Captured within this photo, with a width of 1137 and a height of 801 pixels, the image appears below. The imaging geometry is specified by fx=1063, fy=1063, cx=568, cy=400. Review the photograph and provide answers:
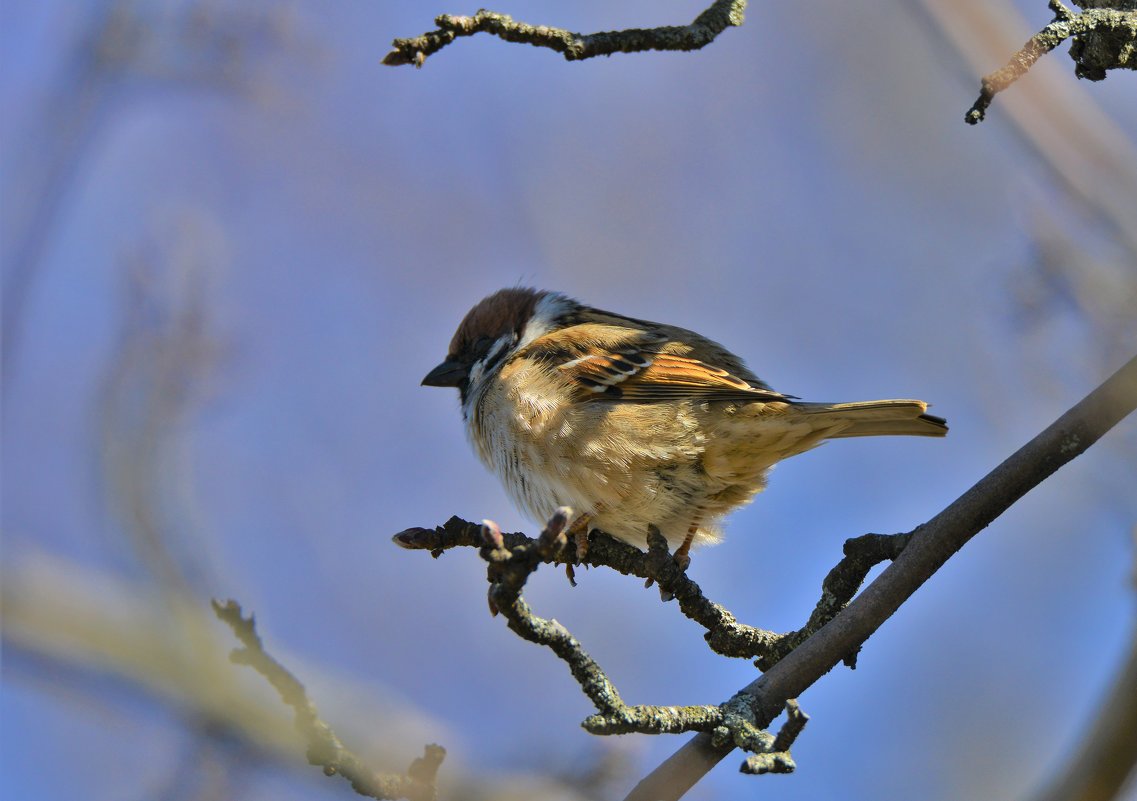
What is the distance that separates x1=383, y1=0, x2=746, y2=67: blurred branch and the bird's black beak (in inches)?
85.5

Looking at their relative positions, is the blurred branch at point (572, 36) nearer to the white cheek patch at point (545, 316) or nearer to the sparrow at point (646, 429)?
the sparrow at point (646, 429)

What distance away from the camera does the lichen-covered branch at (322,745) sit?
187cm

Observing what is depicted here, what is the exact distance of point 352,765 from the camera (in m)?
1.96

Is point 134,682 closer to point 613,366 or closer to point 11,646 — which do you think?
point 11,646

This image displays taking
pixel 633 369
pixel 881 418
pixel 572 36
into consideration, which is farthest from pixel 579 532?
pixel 572 36

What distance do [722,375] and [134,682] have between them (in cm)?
239

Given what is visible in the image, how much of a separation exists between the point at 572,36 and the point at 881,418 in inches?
65.8

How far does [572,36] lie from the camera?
2.70 metres

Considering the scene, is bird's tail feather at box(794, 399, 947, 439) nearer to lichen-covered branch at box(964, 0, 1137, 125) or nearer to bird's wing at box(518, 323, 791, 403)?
bird's wing at box(518, 323, 791, 403)

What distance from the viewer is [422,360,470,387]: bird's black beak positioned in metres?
4.68

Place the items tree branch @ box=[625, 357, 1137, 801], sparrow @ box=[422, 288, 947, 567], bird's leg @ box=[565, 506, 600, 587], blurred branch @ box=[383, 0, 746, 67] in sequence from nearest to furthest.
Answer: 1. tree branch @ box=[625, 357, 1137, 801]
2. blurred branch @ box=[383, 0, 746, 67]
3. bird's leg @ box=[565, 506, 600, 587]
4. sparrow @ box=[422, 288, 947, 567]

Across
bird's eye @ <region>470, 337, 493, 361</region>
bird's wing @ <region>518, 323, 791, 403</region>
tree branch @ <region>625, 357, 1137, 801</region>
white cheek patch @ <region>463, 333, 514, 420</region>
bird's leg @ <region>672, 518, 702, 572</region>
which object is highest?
bird's eye @ <region>470, 337, 493, 361</region>

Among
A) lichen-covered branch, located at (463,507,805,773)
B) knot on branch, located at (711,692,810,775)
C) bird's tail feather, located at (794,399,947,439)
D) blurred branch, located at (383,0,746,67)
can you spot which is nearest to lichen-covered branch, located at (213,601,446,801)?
lichen-covered branch, located at (463,507,805,773)

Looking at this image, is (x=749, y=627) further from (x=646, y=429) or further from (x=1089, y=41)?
(x=1089, y=41)
